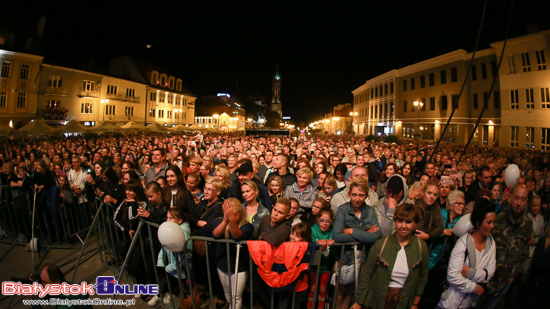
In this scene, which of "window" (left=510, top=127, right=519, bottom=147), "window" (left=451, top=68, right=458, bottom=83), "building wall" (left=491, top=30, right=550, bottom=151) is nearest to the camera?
"building wall" (left=491, top=30, right=550, bottom=151)

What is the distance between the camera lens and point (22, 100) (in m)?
27.3

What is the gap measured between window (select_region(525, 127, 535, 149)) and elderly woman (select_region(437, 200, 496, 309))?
89.1 feet

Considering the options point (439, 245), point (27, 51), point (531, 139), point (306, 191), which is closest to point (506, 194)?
point (439, 245)

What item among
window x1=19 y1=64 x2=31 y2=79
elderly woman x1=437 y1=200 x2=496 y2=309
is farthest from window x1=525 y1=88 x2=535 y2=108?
window x1=19 y1=64 x2=31 y2=79

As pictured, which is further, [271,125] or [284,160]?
[271,125]

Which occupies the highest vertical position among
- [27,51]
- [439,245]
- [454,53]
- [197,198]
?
[454,53]

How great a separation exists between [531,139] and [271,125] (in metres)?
87.4

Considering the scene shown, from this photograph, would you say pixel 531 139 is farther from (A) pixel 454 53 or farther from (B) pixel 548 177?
(B) pixel 548 177

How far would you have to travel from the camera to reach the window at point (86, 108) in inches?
1294

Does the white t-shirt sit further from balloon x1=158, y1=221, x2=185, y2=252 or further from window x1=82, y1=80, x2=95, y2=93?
window x1=82, y1=80, x2=95, y2=93

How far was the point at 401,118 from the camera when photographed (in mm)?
43281

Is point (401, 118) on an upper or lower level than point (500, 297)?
upper

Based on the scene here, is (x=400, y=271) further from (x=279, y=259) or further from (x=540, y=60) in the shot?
(x=540, y=60)

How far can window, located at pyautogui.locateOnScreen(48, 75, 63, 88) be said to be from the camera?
96.4ft
